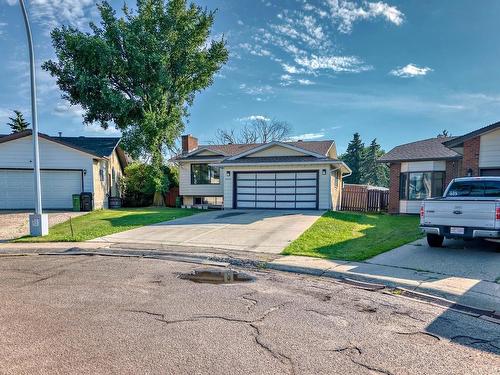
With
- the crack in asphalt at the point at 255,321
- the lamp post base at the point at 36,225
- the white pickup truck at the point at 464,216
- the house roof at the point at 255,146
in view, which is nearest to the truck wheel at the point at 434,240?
the white pickup truck at the point at 464,216

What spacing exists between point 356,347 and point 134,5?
30180 millimetres

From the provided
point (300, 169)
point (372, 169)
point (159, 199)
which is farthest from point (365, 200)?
point (372, 169)

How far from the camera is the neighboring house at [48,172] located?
65.2 feet

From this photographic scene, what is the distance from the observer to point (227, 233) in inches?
469

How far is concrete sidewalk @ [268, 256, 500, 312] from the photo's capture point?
551cm

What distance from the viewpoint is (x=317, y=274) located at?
7.09m

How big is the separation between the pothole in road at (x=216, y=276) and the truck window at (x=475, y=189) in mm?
7614

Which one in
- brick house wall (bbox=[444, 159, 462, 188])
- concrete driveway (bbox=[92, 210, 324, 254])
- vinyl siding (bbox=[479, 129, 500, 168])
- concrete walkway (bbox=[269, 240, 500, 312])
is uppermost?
vinyl siding (bbox=[479, 129, 500, 168])

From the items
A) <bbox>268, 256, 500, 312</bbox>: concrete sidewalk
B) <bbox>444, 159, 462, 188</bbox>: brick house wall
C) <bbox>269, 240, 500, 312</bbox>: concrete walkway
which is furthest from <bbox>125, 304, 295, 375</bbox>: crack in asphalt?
<bbox>444, 159, 462, 188</bbox>: brick house wall

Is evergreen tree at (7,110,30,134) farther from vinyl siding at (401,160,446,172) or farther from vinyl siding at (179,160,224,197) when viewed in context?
vinyl siding at (401,160,446,172)

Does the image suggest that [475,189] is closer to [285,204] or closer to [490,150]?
[490,150]

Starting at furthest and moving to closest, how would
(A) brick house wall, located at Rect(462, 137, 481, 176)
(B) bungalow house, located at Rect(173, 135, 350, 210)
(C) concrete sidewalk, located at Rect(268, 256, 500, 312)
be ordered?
(B) bungalow house, located at Rect(173, 135, 350, 210) → (A) brick house wall, located at Rect(462, 137, 481, 176) → (C) concrete sidewalk, located at Rect(268, 256, 500, 312)

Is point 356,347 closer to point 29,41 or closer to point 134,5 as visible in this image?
point 29,41

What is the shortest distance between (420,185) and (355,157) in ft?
113
